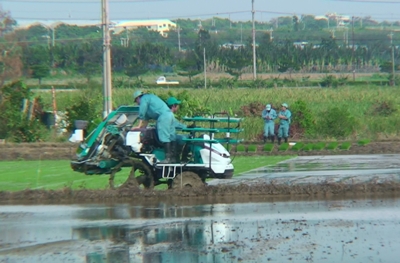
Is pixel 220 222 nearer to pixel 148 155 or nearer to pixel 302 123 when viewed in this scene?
pixel 148 155

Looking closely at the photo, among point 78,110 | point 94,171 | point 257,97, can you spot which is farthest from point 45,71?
point 94,171

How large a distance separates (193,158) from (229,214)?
2.98m

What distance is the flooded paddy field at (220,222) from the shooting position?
9203 millimetres

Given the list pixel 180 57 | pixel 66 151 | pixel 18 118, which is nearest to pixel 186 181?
pixel 66 151

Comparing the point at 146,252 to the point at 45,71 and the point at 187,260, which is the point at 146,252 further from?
the point at 45,71

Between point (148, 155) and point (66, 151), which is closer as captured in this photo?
point (148, 155)

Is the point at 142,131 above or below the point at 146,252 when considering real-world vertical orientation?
above

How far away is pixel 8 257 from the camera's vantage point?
9.35 m

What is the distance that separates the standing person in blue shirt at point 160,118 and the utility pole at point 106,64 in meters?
15.4

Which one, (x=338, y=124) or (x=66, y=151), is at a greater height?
(x=338, y=124)

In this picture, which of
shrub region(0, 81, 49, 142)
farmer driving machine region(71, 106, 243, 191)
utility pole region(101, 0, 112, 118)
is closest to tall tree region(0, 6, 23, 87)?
shrub region(0, 81, 49, 142)

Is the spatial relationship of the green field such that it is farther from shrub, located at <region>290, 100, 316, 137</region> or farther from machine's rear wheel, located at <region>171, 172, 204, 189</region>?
shrub, located at <region>290, 100, 316, 137</region>

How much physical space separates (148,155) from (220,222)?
3.82 metres

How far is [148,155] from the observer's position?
14.8 m
